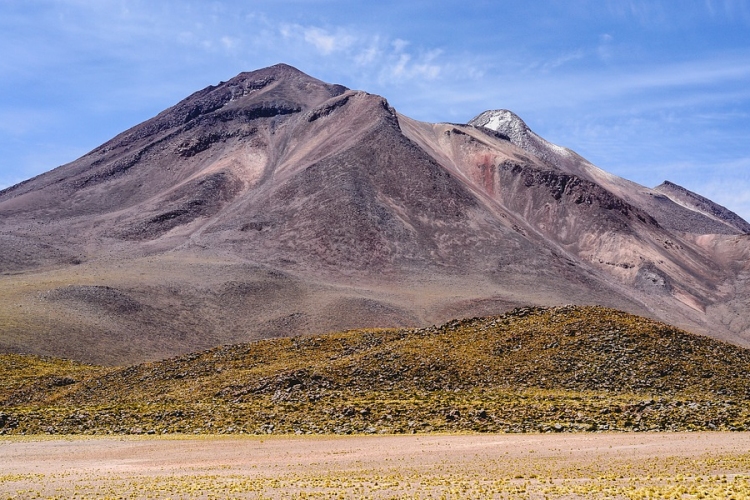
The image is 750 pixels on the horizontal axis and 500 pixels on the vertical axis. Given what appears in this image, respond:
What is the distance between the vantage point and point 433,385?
4309 cm

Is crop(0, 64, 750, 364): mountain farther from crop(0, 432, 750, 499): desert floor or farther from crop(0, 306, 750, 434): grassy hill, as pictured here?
crop(0, 432, 750, 499): desert floor

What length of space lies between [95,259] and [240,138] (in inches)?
3022

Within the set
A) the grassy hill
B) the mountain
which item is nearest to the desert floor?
the grassy hill

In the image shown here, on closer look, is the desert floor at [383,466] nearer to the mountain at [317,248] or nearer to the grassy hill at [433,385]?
the grassy hill at [433,385]

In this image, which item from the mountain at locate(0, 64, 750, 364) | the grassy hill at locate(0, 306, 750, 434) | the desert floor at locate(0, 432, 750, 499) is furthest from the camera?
the mountain at locate(0, 64, 750, 364)

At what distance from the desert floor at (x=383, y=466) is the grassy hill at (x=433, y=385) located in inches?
98.0

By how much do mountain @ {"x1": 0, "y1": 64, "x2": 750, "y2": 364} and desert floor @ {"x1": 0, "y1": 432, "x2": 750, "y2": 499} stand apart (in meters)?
49.1

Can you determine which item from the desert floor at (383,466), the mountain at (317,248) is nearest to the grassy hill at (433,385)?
the desert floor at (383,466)

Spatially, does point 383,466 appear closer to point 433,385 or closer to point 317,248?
point 433,385

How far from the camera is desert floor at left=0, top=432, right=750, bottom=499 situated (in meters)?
21.3

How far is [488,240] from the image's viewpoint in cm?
14688

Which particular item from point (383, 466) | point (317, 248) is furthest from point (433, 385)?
point (317, 248)

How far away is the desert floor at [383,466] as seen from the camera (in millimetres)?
21281

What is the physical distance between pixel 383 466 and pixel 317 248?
113276mm
